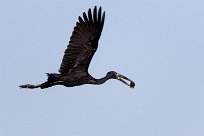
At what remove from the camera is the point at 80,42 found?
34125mm

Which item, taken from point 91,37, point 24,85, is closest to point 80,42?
point 91,37

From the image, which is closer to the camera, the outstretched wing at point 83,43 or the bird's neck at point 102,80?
the outstretched wing at point 83,43

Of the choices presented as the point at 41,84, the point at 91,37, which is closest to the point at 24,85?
the point at 41,84

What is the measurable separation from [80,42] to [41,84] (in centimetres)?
209

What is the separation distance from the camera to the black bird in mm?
33781

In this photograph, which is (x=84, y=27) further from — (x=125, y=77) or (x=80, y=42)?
(x=125, y=77)

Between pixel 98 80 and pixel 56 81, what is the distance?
1490mm

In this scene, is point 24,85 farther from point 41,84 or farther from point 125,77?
point 125,77

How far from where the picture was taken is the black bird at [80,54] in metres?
33.8

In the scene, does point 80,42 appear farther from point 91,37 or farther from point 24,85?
point 24,85

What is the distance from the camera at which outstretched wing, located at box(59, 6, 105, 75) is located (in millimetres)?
33750

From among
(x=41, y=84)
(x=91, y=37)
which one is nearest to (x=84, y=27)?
(x=91, y=37)

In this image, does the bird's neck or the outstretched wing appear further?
the bird's neck

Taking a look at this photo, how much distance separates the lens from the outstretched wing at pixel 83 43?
33.8 metres
